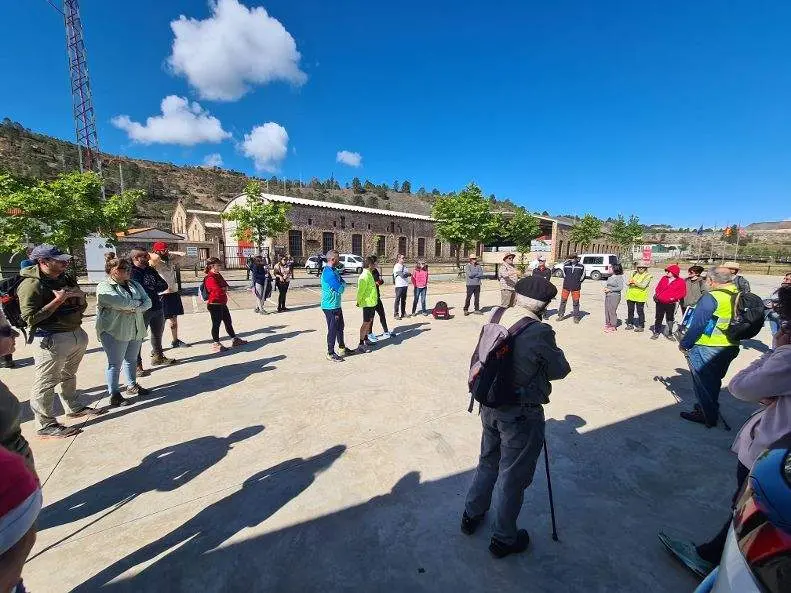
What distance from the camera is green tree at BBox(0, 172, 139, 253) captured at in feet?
29.3

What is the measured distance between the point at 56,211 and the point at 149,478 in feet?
34.3

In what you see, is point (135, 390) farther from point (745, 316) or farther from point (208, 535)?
point (745, 316)

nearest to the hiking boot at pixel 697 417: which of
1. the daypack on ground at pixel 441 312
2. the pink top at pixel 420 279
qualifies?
the daypack on ground at pixel 441 312

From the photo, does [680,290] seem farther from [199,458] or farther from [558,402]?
[199,458]

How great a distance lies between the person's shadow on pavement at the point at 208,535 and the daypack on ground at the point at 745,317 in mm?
3935

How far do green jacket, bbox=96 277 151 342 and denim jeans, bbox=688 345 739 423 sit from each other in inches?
245

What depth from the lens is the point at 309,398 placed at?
14.4 ft

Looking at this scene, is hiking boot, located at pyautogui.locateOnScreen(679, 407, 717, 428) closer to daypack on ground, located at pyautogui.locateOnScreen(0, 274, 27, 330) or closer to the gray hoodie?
the gray hoodie

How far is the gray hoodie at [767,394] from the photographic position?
1751 millimetres

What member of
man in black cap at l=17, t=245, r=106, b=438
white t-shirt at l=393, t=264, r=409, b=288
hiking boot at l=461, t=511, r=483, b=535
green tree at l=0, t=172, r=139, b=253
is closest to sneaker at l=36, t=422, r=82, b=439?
man in black cap at l=17, t=245, r=106, b=438

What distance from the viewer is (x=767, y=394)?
1796 millimetres

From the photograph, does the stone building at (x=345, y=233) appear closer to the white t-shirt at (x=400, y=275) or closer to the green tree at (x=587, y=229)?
the green tree at (x=587, y=229)

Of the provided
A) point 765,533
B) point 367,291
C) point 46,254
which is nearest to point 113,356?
point 46,254

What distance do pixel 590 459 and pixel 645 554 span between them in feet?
3.31
